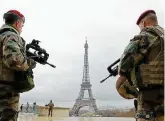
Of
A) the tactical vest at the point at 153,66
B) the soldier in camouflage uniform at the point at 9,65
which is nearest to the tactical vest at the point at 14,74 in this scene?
the soldier in camouflage uniform at the point at 9,65

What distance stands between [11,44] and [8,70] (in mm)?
313

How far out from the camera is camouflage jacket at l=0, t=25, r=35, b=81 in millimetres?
3338

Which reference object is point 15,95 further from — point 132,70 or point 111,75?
point 132,70

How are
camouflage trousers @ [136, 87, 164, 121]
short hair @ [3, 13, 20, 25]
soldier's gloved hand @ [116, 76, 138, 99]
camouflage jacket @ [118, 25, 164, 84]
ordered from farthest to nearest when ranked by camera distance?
1. short hair @ [3, 13, 20, 25]
2. soldier's gloved hand @ [116, 76, 138, 99]
3. camouflage jacket @ [118, 25, 164, 84]
4. camouflage trousers @ [136, 87, 164, 121]

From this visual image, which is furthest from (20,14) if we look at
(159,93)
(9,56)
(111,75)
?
(159,93)

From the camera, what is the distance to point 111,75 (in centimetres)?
363

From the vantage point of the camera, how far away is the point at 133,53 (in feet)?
10.0

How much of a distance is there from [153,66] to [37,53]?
1695 mm

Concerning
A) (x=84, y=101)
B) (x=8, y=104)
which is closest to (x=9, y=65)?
(x=8, y=104)

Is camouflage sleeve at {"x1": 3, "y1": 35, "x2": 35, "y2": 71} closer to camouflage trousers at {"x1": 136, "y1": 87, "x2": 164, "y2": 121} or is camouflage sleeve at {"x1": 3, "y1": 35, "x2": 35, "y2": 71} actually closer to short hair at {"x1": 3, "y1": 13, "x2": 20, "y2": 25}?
short hair at {"x1": 3, "y1": 13, "x2": 20, "y2": 25}

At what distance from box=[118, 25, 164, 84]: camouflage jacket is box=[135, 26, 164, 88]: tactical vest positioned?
0.02m

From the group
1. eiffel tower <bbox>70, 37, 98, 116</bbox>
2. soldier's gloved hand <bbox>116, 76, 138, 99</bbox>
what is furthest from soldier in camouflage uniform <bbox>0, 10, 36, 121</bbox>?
eiffel tower <bbox>70, 37, 98, 116</bbox>

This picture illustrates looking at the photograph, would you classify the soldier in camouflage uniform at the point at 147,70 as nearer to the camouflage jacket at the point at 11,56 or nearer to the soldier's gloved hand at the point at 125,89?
the soldier's gloved hand at the point at 125,89

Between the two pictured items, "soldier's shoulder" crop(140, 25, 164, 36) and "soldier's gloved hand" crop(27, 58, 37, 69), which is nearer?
"soldier's shoulder" crop(140, 25, 164, 36)
